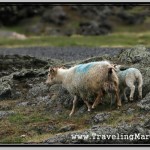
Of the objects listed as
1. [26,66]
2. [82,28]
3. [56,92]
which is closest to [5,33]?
[82,28]

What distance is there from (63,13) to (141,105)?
71.4 metres

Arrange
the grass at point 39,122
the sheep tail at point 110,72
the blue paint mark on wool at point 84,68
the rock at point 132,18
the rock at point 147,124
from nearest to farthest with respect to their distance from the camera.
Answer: the rock at point 147,124
the grass at point 39,122
the sheep tail at point 110,72
the blue paint mark on wool at point 84,68
the rock at point 132,18

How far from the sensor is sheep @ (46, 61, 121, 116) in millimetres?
26531

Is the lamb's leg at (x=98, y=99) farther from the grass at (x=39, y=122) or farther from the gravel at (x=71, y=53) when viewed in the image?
the gravel at (x=71, y=53)

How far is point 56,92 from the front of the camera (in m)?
30.4

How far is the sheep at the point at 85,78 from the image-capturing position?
87.0ft

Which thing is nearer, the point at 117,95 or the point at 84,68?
the point at 117,95

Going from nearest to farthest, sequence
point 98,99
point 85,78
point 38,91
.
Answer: point 98,99 → point 85,78 → point 38,91

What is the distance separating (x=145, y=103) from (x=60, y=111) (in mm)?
4095

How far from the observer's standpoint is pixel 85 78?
27156 mm

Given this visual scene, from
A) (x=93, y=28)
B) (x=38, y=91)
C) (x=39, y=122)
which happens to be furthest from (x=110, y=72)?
(x=93, y=28)

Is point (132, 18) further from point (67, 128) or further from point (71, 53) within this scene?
point (67, 128)

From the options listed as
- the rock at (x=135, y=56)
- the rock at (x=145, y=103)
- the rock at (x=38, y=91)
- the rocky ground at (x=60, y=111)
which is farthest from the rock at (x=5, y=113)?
the rock at (x=135, y=56)

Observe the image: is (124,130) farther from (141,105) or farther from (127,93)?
(127,93)
